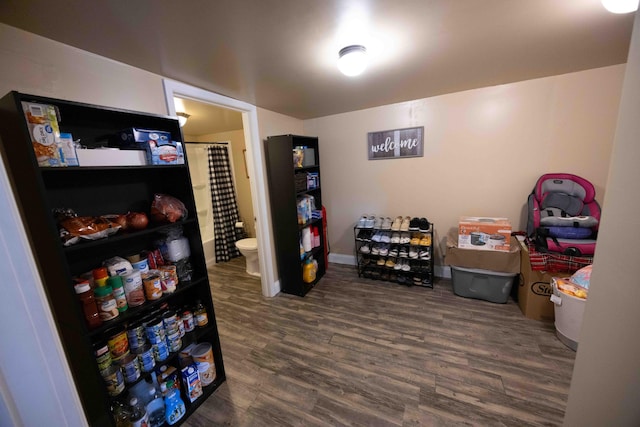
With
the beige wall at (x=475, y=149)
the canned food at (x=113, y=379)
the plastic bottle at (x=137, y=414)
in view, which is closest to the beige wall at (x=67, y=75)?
the canned food at (x=113, y=379)

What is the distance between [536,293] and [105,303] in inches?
117

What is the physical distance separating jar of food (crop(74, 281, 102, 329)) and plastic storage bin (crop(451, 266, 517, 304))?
2731 millimetres

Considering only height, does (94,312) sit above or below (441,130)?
below

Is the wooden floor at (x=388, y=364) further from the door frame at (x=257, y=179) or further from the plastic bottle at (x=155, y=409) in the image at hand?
the door frame at (x=257, y=179)

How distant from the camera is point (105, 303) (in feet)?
3.44

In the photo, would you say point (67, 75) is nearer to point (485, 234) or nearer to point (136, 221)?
point (136, 221)

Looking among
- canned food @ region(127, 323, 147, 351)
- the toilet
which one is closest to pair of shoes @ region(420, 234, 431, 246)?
the toilet

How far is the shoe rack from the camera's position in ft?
8.57

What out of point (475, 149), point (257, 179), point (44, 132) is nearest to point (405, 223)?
point (475, 149)

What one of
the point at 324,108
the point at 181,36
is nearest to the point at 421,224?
the point at 324,108

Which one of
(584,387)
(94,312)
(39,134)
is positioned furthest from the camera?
(94,312)

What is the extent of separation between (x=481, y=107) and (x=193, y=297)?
3084 millimetres

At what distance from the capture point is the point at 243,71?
1550 millimetres

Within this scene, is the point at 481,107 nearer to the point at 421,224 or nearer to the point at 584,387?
the point at 421,224
